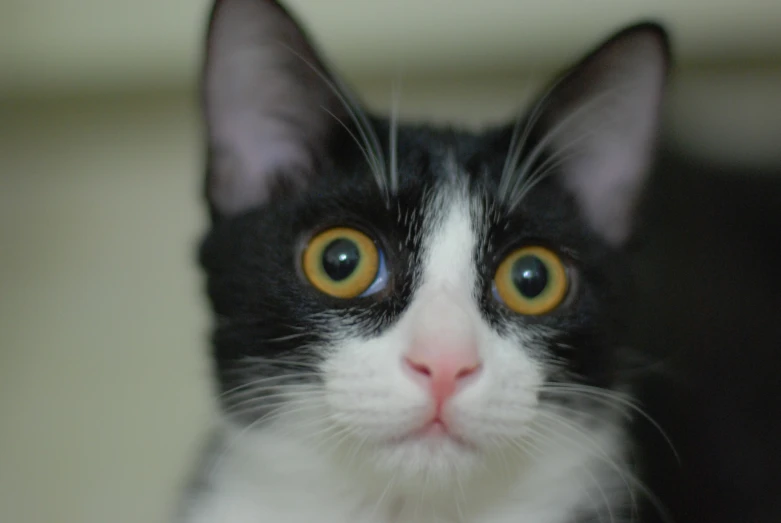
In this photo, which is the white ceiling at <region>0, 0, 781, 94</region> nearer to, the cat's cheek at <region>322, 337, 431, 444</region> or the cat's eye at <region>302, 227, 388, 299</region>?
the cat's eye at <region>302, 227, 388, 299</region>

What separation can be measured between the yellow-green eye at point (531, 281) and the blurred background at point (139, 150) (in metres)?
0.50

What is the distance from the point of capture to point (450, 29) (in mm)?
1385

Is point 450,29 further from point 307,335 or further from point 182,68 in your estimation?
point 307,335

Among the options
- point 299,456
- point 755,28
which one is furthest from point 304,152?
point 755,28

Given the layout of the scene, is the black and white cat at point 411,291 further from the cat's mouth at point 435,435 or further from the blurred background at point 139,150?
the blurred background at point 139,150

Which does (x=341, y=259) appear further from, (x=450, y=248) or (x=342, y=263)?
(x=450, y=248)

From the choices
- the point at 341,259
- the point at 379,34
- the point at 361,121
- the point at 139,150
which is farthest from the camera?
the point at 139,150

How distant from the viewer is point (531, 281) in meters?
0.80

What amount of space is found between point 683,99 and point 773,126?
0.14m

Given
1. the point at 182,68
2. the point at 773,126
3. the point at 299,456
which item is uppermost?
the point at 182,68

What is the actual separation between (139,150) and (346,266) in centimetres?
94

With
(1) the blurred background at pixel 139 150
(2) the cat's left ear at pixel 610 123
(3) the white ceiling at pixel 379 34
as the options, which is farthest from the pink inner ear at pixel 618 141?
(3) the white ceiling at pixel 379 34

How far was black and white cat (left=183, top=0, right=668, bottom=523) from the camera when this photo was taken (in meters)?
0.71

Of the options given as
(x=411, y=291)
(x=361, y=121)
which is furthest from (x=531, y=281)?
(x=361, y=121)
